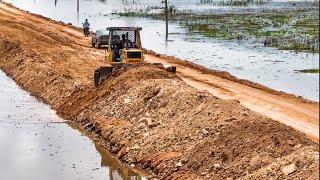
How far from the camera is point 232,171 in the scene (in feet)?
57.0

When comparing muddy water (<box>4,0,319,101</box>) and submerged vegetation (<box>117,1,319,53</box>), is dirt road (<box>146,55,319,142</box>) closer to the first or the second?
muddy water (<box>4,0,319,101</box>)

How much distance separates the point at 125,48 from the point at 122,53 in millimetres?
300

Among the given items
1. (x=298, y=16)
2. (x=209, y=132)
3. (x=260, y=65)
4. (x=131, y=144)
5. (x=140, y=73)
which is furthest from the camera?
(x=298, y=16)

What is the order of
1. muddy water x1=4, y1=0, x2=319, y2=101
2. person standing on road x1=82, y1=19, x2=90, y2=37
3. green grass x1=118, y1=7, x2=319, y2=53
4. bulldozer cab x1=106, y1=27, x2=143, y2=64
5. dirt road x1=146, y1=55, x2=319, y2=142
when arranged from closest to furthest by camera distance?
dirt road x1=146, y1=55, x2=319, y2=142, bulldozer cab x1=106, y1=27, x2=143, y2=64, muddy water x1=4, y1=0, x2=319, y2=101, green grass x1=118, y1=7, x2=319, y2=53, person standing on road x1=82, y1=19, x2=90, y2=37

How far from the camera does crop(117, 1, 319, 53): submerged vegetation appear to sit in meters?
55.2

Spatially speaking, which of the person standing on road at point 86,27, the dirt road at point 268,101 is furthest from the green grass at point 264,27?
the dirt road at point 268,101

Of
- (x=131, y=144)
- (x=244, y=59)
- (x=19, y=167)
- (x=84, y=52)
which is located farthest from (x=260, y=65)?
(x=19, y=167)

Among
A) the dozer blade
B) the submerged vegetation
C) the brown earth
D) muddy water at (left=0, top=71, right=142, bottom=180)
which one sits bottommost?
muddy water at (left=0, top=71, right=142, bottom=180)

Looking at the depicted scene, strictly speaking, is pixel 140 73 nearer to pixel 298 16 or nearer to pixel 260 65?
pixel 260 65

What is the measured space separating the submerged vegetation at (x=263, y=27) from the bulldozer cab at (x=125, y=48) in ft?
70.7

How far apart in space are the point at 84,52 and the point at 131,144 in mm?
24419

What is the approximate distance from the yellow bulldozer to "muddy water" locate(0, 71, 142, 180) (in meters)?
3.26

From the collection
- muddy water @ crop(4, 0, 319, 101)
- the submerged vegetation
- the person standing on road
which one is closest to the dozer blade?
muddy water @ crop(4, 0, 319, 101)

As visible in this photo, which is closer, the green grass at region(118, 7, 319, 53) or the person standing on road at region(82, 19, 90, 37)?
the green grass at region(118, 7, 319, 53)
